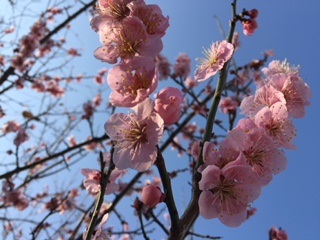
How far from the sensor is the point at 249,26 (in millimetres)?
2213

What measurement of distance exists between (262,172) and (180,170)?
3.66 metres

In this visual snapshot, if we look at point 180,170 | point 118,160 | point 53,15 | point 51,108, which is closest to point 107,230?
point 118,160

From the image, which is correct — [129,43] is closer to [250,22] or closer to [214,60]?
[214,60]

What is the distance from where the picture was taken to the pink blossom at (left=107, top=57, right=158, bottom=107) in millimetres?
1459

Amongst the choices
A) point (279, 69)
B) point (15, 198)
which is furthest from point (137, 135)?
point (15, 198)

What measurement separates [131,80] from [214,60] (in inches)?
24.8

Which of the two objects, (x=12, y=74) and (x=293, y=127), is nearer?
(x=293, y=127)

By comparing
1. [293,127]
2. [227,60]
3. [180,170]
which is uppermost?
[180,170]

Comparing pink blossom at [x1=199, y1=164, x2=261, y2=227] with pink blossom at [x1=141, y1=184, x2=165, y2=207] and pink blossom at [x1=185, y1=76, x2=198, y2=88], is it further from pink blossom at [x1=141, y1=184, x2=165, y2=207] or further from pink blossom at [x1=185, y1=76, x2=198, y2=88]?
pink blossom at [x1=185, y1=76, x2=198, y2=88]

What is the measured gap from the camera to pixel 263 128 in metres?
1.47

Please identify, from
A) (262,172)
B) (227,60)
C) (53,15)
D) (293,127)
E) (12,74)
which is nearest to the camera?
(262,172)

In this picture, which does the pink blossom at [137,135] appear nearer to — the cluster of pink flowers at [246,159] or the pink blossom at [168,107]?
the pink blossom at [168,107]

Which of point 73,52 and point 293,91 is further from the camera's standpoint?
point 73,52

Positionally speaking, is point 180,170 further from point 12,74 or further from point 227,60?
point 227,60
